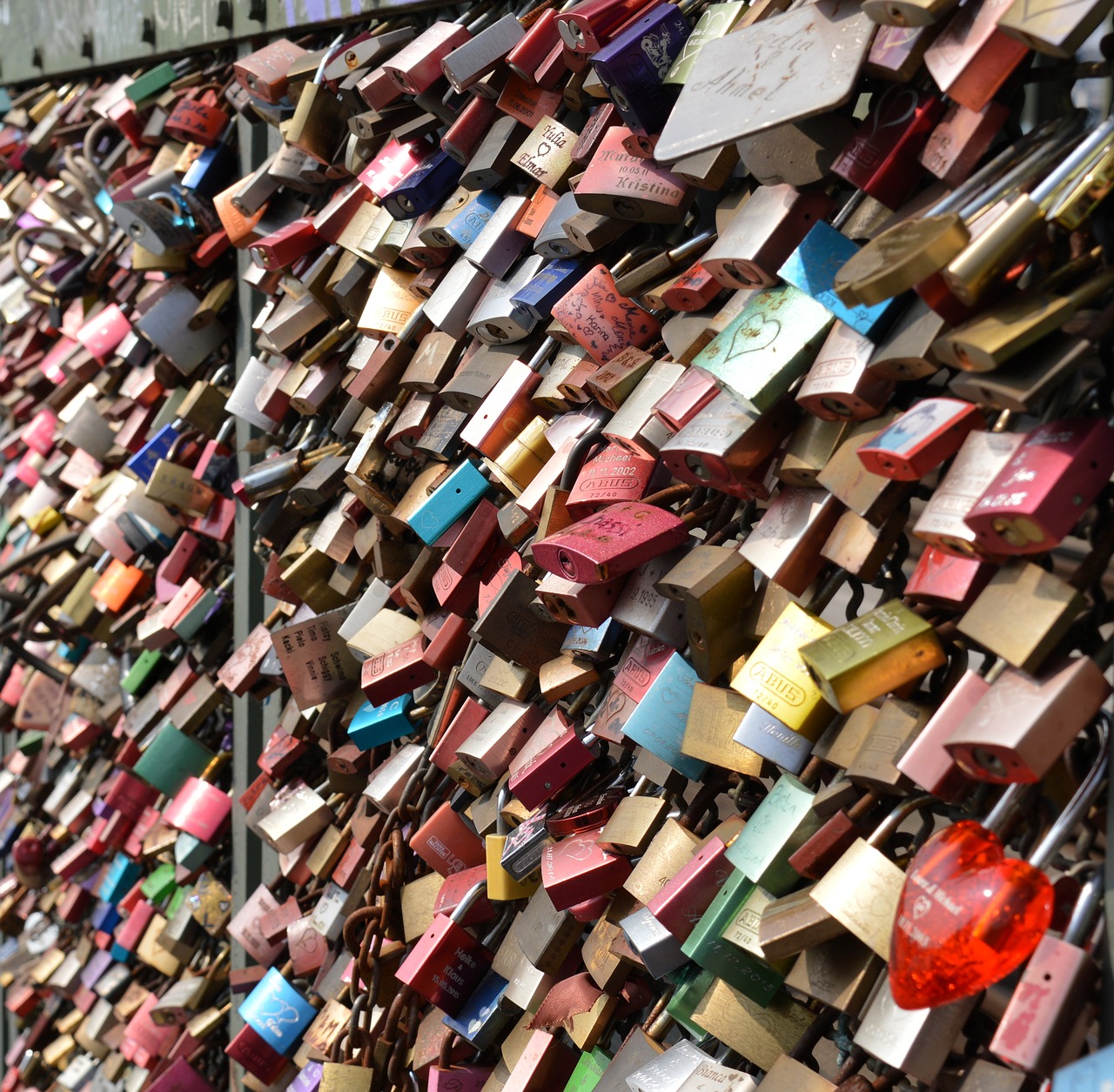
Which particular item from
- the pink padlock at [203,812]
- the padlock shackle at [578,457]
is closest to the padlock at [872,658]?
the padlock shackle at [578,457]

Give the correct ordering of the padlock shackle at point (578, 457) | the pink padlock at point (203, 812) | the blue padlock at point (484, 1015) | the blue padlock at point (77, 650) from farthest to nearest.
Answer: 1. the blue padlock at point (77, 650)
2. the pink padlock at point (203, 812)
3. the blue padlock at point (484, 1015)
4. the padlock shackle at point (578, 457)

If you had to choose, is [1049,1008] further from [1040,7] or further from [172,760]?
[172,760]

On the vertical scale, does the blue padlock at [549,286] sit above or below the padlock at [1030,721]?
above

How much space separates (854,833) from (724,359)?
36 cm

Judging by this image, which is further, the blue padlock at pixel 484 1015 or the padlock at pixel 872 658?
the blue padlock at pixel 484 1015

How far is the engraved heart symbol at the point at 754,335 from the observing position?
0.88 metres

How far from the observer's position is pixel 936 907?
0.68 metres

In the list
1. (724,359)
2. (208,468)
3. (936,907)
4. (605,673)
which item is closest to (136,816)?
(208,468)

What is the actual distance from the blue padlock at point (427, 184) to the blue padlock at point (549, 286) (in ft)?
0.78

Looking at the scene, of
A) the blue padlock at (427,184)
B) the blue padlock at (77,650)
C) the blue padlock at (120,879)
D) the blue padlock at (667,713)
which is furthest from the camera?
the blue padlock at (77,650)

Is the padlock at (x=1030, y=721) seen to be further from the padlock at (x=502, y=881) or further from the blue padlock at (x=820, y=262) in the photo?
the padlock at (x=502, y=881)

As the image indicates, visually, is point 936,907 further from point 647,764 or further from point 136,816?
point 136,816

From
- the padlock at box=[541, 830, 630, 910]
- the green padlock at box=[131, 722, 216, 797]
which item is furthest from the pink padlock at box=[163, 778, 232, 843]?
the padlock at box=[541, 830, 630, 910]

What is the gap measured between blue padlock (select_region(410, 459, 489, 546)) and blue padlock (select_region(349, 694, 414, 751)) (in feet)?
0.69
